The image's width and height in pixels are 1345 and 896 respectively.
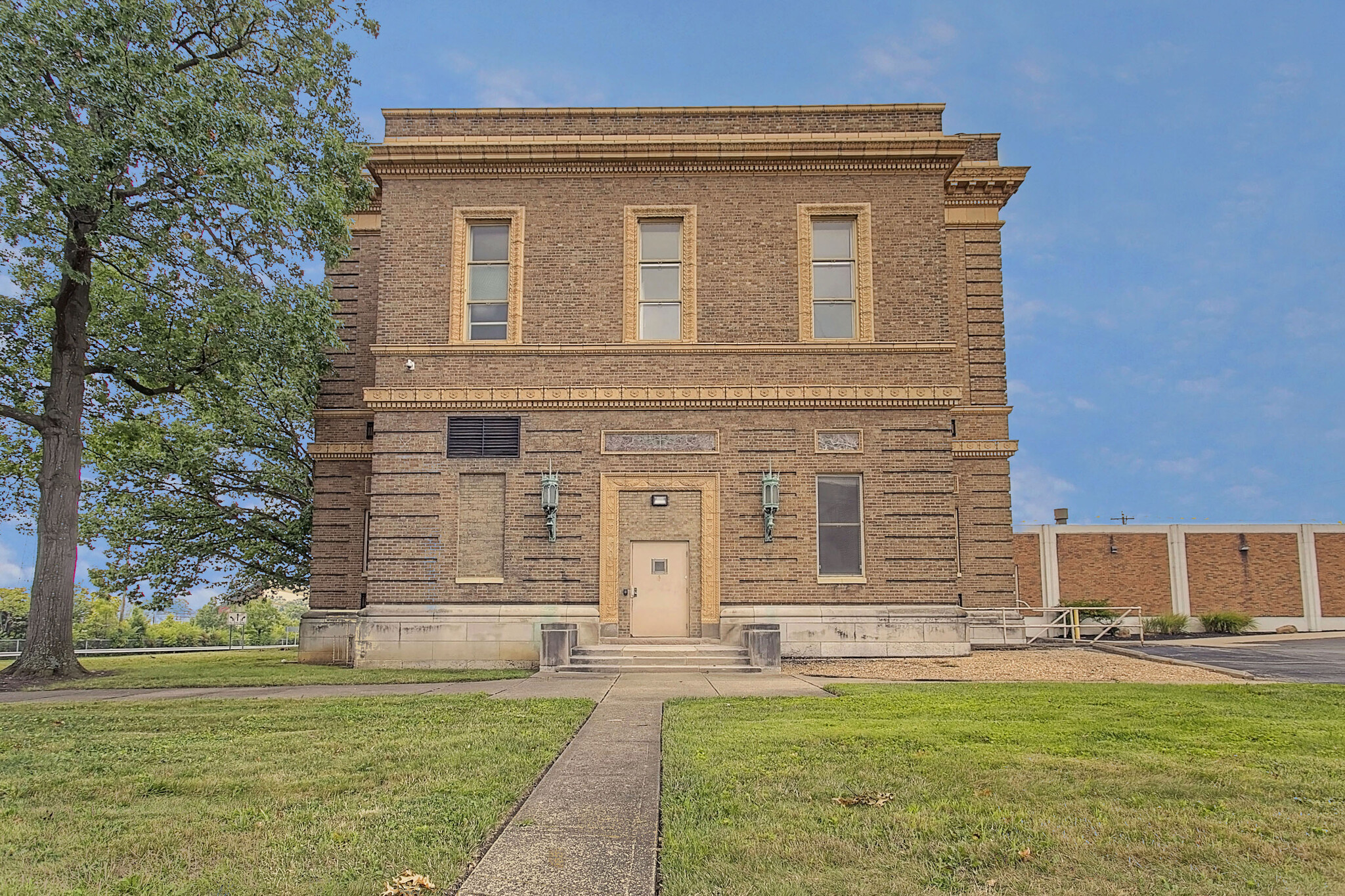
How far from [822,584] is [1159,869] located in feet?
47.9

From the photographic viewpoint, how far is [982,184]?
81.7 feet

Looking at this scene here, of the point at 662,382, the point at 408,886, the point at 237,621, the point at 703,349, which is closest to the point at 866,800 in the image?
the point at 408,886

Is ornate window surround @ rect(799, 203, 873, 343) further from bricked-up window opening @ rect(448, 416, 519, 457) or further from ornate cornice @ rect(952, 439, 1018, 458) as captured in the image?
bricked-up window opening @ rect(448, 416, 519, 457)

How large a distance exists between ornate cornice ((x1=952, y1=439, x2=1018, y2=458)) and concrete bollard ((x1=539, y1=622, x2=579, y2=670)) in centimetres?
1141

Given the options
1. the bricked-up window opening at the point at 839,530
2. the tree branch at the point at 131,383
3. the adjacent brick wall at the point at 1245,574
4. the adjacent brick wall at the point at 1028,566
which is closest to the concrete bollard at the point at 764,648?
the bricked-up window opening at the point at 839,530

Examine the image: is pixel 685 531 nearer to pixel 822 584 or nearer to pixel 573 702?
pixel 822 584

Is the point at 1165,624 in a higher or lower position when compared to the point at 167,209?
lower

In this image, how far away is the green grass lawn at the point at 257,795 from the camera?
490 cm

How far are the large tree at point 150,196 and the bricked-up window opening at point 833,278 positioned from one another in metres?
10.1

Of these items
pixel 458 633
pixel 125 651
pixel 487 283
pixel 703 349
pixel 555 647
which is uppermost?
pixel 487 283

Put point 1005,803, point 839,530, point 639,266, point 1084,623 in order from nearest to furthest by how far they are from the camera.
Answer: point 1005,803 < point 839,530 < point 639,266 < point 1084,623

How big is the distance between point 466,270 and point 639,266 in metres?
3.73

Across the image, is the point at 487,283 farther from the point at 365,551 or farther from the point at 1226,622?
the point at 1226,622

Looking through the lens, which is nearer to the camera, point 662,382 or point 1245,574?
point 662,382
